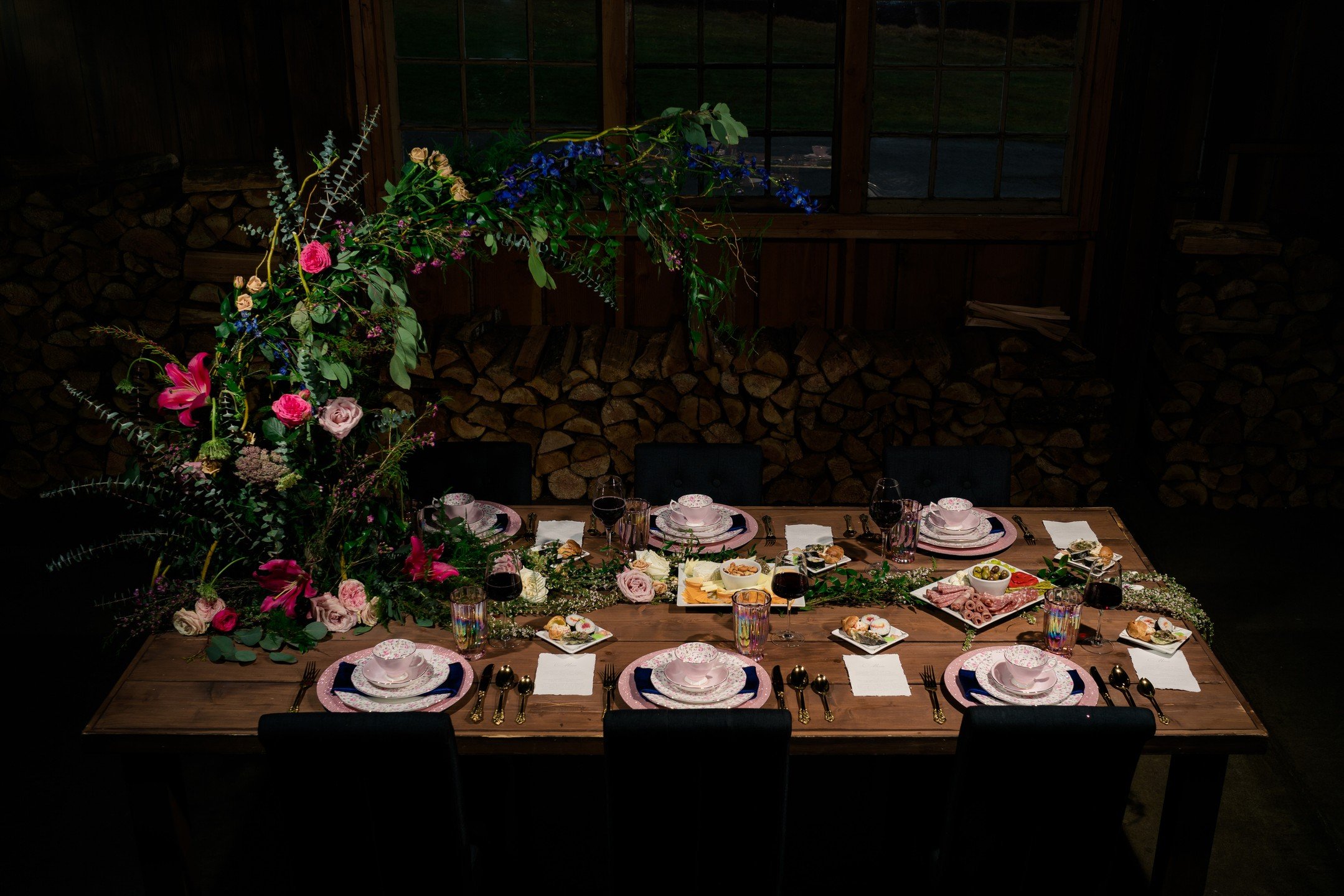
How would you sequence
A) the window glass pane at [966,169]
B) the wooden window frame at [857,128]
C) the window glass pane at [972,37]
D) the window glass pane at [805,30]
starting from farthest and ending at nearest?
1. the window glass pane at [972,37]
2. the window glass pane at [805,30]
3. the window glass pane at [966,169]
4. the wooden window frame at [857,128]

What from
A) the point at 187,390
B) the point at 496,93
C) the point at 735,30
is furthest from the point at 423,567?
the point at 496,93

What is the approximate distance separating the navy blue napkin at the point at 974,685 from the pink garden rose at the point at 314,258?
1.69 meters

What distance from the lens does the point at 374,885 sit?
2.17 metres

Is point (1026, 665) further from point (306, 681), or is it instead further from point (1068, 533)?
point (306, 681)

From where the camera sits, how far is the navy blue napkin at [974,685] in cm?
236

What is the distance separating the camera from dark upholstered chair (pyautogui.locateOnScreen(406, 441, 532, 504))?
3568mm

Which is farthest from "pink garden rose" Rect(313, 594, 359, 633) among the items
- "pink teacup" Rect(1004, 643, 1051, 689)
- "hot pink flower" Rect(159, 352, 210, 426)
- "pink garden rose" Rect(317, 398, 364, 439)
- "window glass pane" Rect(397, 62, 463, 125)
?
"window glass pane" Rect(397, 62, 463, 125)

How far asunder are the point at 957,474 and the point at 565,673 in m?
1.66

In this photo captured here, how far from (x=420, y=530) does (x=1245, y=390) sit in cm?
394

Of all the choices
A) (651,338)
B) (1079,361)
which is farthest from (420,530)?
(1079,361)

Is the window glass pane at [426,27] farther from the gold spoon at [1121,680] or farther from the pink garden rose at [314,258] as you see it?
the gold spoon at [1121,680]

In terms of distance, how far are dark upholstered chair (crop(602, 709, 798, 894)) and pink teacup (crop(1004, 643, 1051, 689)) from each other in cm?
59

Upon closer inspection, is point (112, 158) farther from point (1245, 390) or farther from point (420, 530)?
point (1245, 390)

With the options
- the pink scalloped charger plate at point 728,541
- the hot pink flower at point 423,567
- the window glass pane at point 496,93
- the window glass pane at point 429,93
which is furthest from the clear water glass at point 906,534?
the window glass pane at point 429,93
